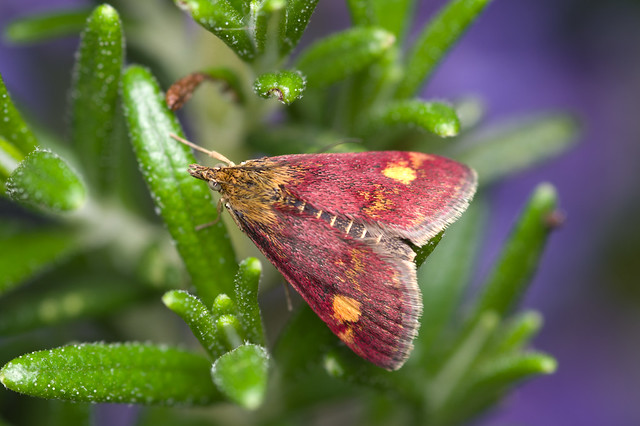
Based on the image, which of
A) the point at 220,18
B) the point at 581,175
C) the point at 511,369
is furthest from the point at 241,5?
the point at 581,175

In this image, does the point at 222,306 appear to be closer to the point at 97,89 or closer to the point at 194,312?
the point at 194,312

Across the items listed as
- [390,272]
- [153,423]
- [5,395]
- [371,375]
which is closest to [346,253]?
[390,272]

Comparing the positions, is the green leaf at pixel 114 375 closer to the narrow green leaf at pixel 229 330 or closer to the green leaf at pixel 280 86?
the narrow green leaf at pixel 229 330

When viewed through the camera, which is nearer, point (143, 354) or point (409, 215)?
point (143, 354)

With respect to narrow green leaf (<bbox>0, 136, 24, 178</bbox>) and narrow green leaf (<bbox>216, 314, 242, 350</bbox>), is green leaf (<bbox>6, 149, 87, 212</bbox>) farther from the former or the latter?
narrow green leaf (<bbox>216, 314, 242, 350</bbox>)

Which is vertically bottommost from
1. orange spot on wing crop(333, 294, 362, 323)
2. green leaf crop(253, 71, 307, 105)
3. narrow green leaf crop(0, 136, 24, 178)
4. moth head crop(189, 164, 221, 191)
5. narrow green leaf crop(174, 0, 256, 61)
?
orange spot on wing crop(333, 294, 362, 323)

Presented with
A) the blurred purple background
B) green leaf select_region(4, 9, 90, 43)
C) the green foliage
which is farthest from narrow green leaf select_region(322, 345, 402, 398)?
the blurred purple background

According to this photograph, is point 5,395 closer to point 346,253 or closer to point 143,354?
point 143,354

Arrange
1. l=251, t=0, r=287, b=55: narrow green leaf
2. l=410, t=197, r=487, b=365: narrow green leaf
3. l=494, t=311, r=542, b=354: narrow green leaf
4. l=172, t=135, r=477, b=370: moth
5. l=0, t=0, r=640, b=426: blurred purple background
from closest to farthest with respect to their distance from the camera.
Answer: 1. l=251, t=0, r=287, b=55: narrow green leaf
2. l=172, t=135, r=477, b=370: moth
3. l=494, t=311, r=542, b=354: narrow green leaf
4. l=410, t=197, r=487, b=365: narrow green leaf
5. l=0, t=0, r=640, b=426: blurred purple background
